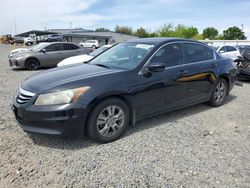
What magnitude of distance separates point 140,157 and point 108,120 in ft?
2.42

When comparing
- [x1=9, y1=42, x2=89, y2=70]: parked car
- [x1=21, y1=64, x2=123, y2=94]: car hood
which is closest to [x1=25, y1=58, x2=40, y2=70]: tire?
[x1=9, y1=42, x2=89, y2=70]: parked car

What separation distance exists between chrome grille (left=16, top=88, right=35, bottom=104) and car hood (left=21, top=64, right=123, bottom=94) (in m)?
0.06

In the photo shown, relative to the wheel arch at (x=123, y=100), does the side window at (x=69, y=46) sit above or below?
above

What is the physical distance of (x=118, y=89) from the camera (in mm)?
3596

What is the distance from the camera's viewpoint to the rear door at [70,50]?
12.7 m

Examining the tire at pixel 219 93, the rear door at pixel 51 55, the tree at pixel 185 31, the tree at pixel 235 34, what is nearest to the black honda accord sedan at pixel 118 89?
the tire at pixel 219 93

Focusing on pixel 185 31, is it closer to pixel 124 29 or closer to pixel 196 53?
pixel 124 29

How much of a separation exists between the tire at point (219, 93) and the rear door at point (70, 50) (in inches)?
358

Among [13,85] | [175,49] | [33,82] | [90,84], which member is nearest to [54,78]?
[33,82]

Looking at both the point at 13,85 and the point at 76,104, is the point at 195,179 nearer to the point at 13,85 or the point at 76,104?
the point at 76,104

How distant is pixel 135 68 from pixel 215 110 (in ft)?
8.00

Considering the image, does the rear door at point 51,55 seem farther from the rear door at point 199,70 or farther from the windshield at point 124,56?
the rear door at point 199,70

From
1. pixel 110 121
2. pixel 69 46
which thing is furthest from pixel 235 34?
pixel 110 121

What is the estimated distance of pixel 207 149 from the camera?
3521 mm
